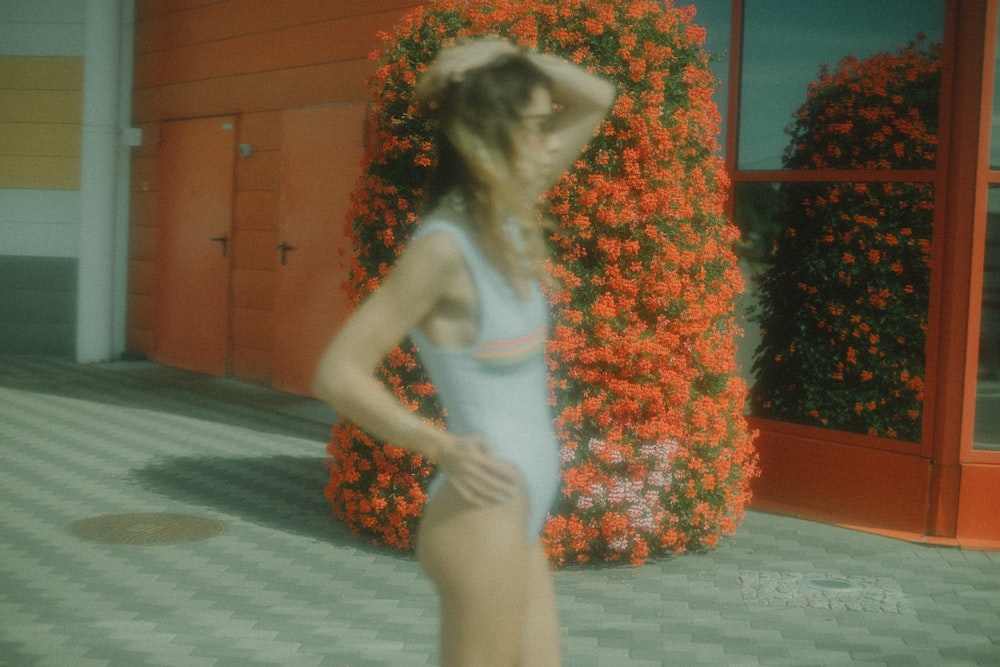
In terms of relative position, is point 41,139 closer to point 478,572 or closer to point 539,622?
point 539,622

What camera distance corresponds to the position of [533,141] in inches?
91.5

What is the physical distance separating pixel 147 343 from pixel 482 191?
40.2ft

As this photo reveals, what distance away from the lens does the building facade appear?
658 centimetres

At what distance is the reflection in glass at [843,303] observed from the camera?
6801 millimetres

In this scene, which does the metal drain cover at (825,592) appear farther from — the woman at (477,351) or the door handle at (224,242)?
the door handle at (224,242)

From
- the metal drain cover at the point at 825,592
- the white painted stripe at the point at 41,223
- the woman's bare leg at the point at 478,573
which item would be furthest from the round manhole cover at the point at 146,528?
the white painted stripe at the point at 41,223

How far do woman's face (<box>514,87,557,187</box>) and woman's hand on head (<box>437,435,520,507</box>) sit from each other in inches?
20.0

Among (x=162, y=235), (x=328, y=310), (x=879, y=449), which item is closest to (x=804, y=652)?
(x=879, y=449)

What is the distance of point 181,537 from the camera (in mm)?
6477

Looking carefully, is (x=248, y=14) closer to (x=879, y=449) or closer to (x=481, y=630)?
(x=879, y=449)

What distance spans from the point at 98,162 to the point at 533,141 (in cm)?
1222

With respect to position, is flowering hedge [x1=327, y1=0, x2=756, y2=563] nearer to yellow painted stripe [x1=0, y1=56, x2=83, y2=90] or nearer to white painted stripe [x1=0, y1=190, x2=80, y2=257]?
white painted stripe [x1=0, y1=190, x2=80, y2=257]

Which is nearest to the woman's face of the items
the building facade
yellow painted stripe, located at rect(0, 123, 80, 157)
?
the building facade

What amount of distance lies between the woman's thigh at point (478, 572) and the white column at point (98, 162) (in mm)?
12183
